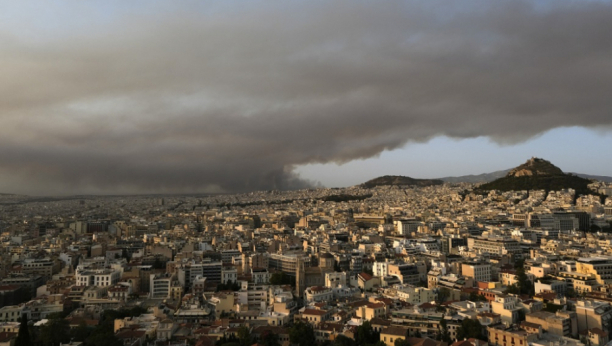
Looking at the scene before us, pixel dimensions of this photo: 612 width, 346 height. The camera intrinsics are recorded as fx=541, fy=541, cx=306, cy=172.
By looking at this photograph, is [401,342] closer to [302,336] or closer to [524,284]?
[302,336]

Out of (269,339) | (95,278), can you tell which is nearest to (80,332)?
(269,339)

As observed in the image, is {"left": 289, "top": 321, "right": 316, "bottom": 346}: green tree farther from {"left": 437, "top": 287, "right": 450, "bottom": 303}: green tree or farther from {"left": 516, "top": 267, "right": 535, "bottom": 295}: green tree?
{"left": 516, "top": 267, "right": 535, "bottom": 295}: green tree

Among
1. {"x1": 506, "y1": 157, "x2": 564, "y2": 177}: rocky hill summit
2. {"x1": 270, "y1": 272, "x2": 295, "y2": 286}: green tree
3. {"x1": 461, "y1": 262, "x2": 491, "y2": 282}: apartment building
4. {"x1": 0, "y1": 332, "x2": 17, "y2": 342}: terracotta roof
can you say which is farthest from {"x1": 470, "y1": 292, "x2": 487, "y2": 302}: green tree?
{"x1": 506, "y1": 157, "x2": 564, "y2": 177}: rocky hill summit

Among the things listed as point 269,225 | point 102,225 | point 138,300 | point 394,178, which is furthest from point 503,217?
point 394,178

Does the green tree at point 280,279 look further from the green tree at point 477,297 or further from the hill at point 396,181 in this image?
the hill at point 396,181

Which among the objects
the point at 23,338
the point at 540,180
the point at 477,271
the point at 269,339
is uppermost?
the point at 540,180
